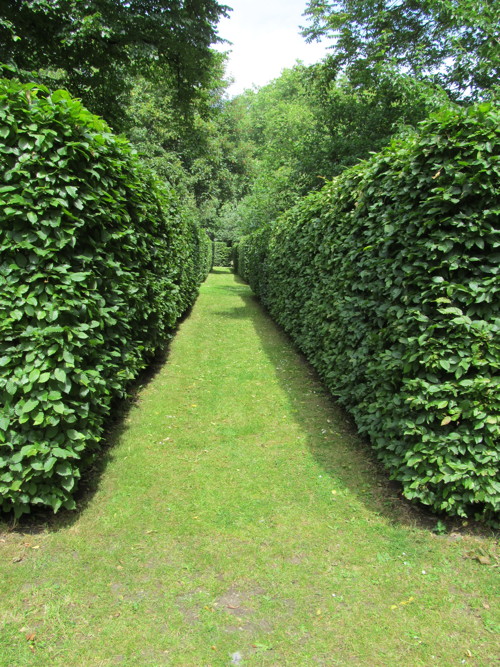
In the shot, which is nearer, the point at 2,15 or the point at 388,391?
the point at 388,391

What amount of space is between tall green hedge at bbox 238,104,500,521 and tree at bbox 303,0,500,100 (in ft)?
30.1

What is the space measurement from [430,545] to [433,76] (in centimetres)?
1455

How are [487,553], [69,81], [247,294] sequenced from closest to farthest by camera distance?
[487,553] < [69,81] < [247,294]

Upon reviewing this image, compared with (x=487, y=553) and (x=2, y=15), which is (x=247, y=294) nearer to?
(x=2, y=15)

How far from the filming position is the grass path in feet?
7.34

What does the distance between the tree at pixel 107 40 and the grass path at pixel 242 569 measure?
10023mm

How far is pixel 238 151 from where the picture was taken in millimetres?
35844

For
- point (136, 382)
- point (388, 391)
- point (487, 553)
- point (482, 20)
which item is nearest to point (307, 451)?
point (388, 391)

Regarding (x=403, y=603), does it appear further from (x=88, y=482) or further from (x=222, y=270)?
(x=222, y=270)

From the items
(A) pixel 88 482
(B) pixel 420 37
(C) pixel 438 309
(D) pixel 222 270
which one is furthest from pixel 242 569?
(D) pixel 222 270

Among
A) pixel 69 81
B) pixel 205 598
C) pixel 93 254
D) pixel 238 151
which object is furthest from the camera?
pixel 238 151

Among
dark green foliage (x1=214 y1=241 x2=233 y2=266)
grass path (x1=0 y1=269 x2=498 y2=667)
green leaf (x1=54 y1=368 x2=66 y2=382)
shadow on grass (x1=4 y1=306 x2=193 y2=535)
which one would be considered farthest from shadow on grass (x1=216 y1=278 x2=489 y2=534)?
dark green foliage (x1=214 y1=241 x2=233 y2=266)

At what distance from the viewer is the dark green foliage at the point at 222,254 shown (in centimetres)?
3806

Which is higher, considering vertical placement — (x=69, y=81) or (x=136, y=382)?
(x=69, y=81)
